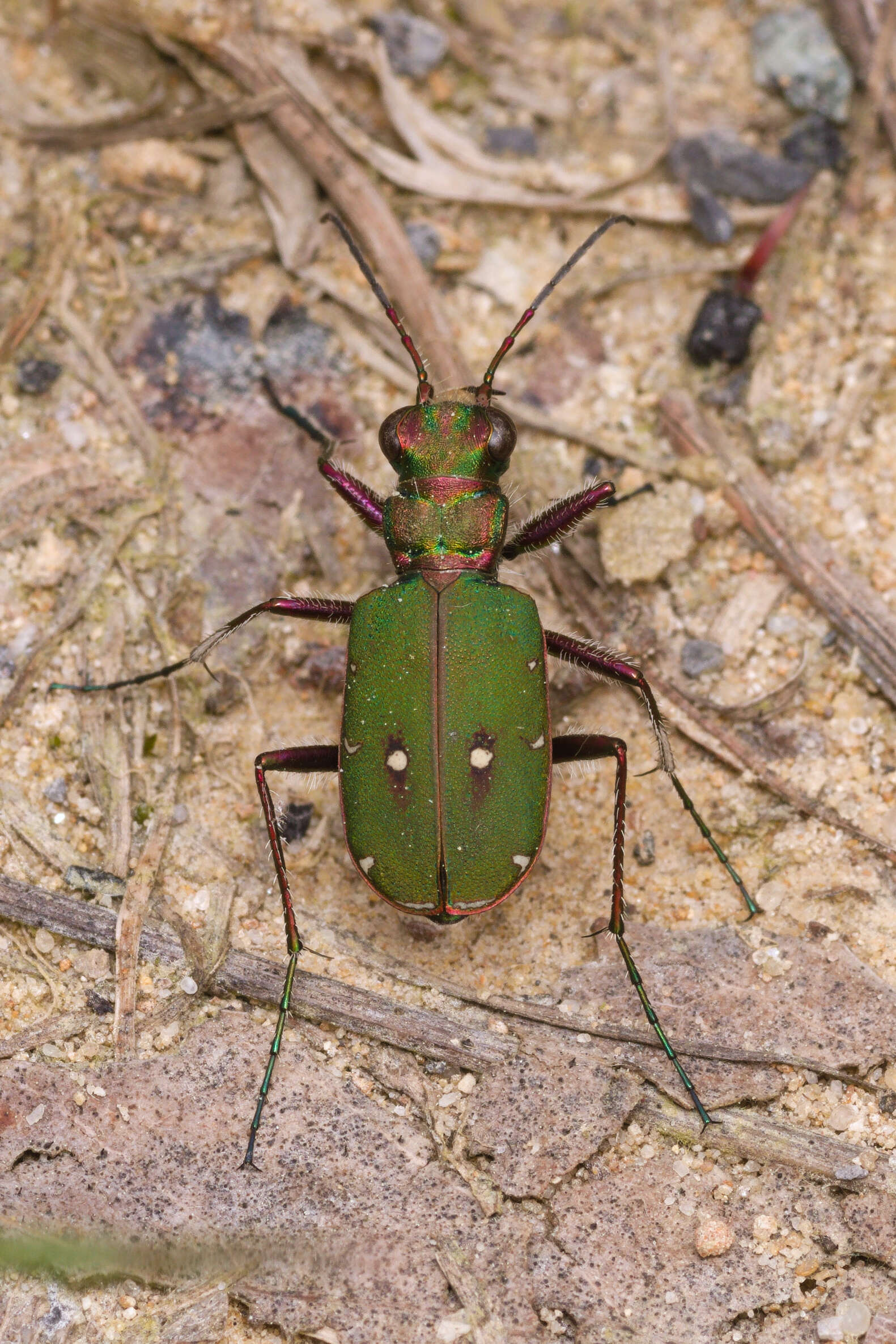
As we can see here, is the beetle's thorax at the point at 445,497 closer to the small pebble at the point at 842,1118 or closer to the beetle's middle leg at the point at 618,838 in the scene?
the beetle's middle leg at the point at 618,838

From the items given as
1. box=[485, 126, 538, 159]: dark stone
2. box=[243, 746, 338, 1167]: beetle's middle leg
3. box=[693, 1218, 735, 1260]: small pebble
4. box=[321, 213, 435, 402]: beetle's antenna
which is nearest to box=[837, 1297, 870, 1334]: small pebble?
box=[693, 1218, 735, 1260]: small pebble

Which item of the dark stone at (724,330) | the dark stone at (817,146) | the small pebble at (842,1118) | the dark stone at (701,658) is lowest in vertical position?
the small pebble at (842,1118)

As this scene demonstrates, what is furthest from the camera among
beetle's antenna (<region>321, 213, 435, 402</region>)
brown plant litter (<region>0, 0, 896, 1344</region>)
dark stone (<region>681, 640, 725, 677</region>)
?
dark stone (<region>681, 640, 725, 677</region>)

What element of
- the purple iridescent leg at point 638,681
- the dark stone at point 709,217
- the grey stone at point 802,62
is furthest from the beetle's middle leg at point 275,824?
the grey stone at point 802,62

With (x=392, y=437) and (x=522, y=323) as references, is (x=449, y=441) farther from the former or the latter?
(x=522, y=323)

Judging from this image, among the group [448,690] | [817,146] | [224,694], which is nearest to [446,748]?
[448,690]

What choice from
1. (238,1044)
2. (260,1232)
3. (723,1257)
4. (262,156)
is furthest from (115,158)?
(723,1257)

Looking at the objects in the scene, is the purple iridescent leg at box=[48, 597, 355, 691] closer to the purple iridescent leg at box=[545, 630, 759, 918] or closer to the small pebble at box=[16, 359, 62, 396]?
the purple iridescent leg at box=[545, 630, 759, 918]
